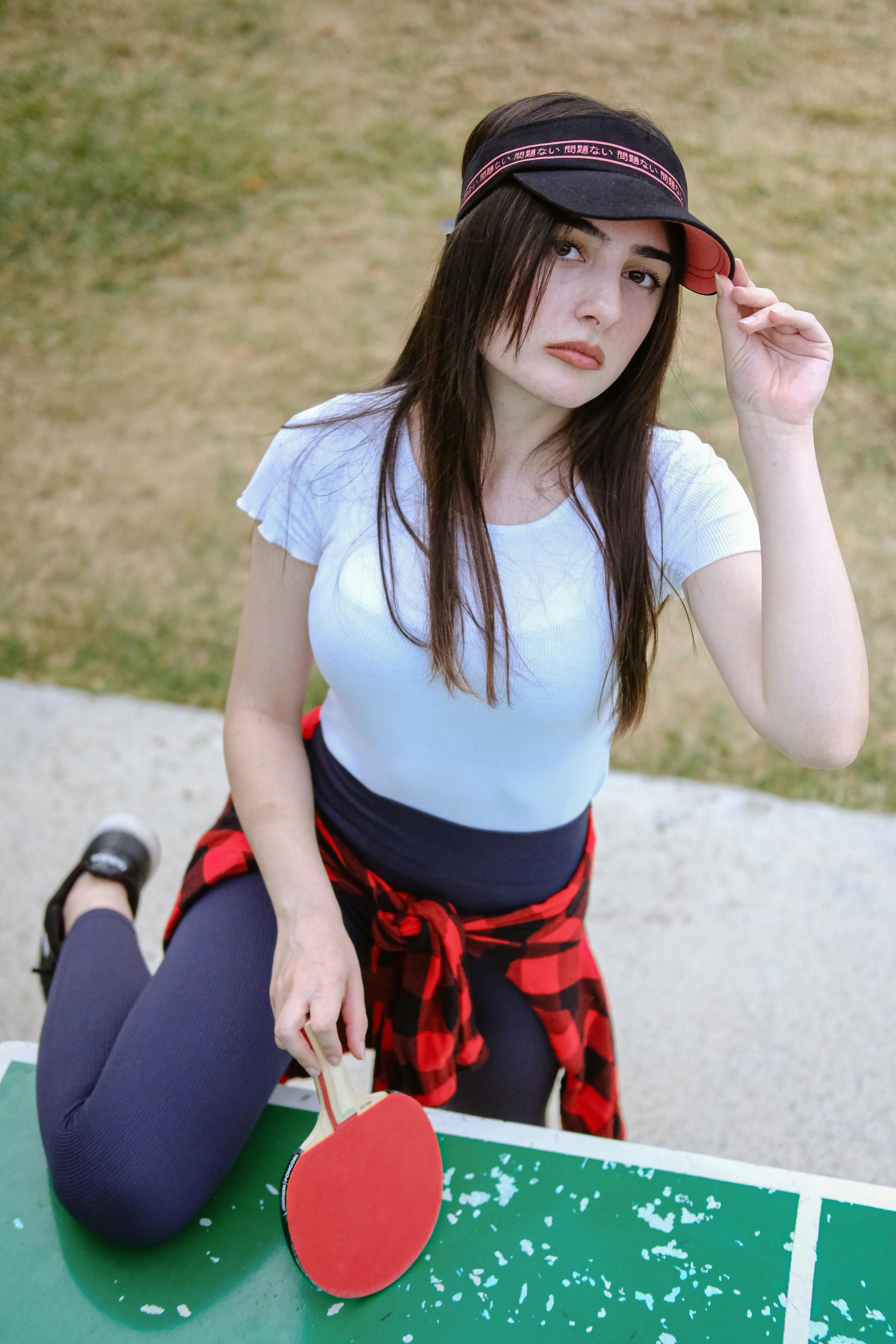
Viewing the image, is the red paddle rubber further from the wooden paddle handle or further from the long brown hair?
the long brown hair

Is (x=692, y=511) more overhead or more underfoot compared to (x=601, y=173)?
more underfoot

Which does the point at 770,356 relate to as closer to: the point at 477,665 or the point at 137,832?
the point at 477,665

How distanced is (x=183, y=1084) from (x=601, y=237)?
1205 millimetres

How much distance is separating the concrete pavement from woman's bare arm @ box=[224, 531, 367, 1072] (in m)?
0.98

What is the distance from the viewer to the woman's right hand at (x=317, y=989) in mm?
1296

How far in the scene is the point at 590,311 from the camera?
4.19 feet

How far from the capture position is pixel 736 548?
4.45 ft

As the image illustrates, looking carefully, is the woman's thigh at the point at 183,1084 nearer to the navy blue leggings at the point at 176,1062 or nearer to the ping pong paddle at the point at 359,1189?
the navy blue leggings at the point at 176,1062

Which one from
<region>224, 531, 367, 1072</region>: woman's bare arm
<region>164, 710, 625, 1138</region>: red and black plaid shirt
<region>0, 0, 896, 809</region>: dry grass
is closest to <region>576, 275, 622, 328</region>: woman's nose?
<region>224, 531, 367, 1072</region>: woman's bare arm

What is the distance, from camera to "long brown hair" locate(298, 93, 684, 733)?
1.34m

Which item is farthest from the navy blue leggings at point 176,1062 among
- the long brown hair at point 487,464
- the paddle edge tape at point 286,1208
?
the long brown hair at point 487,464

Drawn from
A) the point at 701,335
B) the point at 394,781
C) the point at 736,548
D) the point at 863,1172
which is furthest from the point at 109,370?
the point at 863,1172

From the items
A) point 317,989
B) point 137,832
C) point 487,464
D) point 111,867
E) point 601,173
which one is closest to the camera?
point 601,173

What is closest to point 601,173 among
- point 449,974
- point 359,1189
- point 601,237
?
point 601,237
